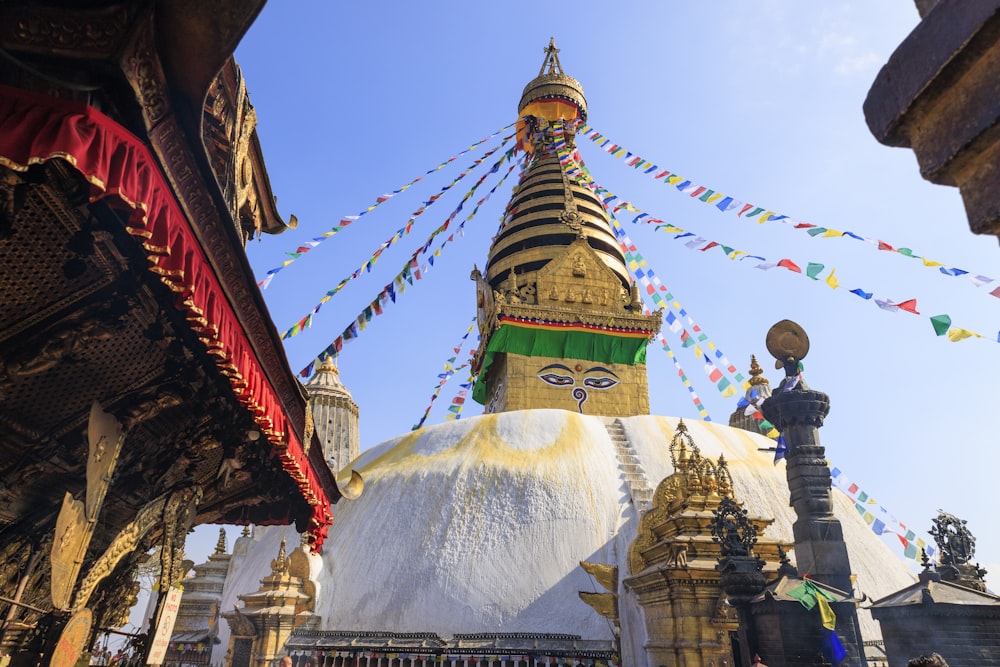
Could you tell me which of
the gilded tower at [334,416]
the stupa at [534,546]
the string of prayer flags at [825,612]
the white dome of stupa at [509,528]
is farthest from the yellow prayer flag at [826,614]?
the gilded tower at [334,416]

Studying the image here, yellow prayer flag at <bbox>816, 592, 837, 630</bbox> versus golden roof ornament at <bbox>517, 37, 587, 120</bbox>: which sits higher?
golden roof ornament at <bbox>517, 37, 587, 120</bbox>

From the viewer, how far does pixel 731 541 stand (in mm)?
7688

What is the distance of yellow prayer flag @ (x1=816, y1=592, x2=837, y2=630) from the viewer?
624cm

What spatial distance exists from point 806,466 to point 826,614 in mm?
2380

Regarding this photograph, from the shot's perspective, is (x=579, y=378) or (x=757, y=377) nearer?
(x=579, y=378)

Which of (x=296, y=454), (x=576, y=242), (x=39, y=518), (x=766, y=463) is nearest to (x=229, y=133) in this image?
(x=296, y=454)

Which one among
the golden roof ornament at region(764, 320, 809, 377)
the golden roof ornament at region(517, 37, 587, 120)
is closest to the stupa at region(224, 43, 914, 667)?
the golden roof ornament at region(764, 320, 809, 377)

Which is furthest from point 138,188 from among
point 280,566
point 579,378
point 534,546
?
point 579,378

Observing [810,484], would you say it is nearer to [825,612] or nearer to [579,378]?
[825,612]

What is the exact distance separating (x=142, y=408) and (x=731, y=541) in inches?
262

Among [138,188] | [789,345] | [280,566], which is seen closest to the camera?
[138,188]

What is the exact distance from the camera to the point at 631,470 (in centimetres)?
1368

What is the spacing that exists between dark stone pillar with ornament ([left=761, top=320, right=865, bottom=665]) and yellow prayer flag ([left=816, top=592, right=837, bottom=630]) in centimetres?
45

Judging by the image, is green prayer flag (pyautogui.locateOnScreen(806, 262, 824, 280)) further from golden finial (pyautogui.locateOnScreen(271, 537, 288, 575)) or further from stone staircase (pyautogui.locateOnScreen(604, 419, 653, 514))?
golden finial (pyautogui.locateOnScreen(271, 537, 288, 575))
